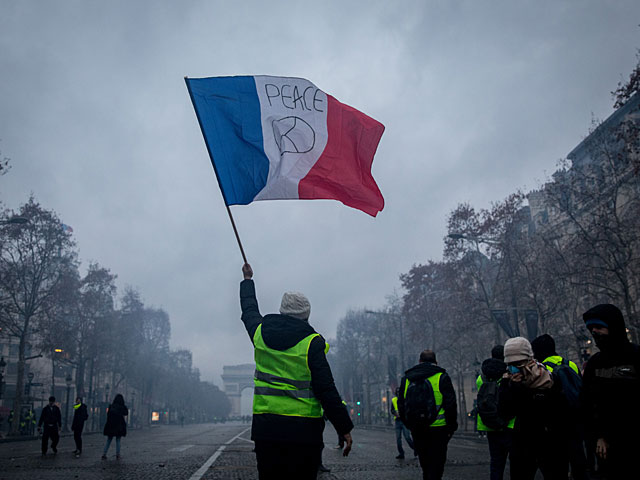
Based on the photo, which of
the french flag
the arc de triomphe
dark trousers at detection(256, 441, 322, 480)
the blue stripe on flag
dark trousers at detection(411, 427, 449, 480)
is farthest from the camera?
the arc de triomphe

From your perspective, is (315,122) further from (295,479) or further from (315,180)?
(295,479)

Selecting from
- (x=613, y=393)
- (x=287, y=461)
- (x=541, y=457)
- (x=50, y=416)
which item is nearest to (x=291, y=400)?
(x=287, y=461)

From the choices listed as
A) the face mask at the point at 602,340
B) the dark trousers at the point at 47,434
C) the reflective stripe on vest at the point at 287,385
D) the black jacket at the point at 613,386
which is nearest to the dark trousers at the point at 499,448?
the black jacket at the point at 613,386

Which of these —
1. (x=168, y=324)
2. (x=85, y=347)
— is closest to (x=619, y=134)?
(x=85, y=347)

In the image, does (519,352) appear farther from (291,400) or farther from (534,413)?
(291,400)

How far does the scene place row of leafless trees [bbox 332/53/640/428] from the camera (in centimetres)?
2666

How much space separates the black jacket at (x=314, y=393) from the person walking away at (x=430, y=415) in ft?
8.17

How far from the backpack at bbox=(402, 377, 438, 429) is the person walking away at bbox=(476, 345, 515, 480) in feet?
3.27

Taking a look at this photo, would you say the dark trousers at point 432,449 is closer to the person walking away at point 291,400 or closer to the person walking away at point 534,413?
the person walking away at point 534,413

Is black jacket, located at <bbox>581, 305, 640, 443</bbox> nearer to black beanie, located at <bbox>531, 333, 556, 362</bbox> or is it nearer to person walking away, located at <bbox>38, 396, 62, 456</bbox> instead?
black beanie, located at <bbox>531, 333, 556, 362</bbox>

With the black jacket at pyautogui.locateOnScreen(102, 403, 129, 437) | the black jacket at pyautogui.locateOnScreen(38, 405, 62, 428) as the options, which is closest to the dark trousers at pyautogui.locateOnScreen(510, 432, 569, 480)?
the black jacket at pyautogui.locateOnScreen(102, 403, 129, 437)

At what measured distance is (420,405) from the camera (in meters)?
6.73

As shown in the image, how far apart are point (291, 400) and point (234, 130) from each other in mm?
3989

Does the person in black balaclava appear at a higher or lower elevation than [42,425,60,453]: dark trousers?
higher
